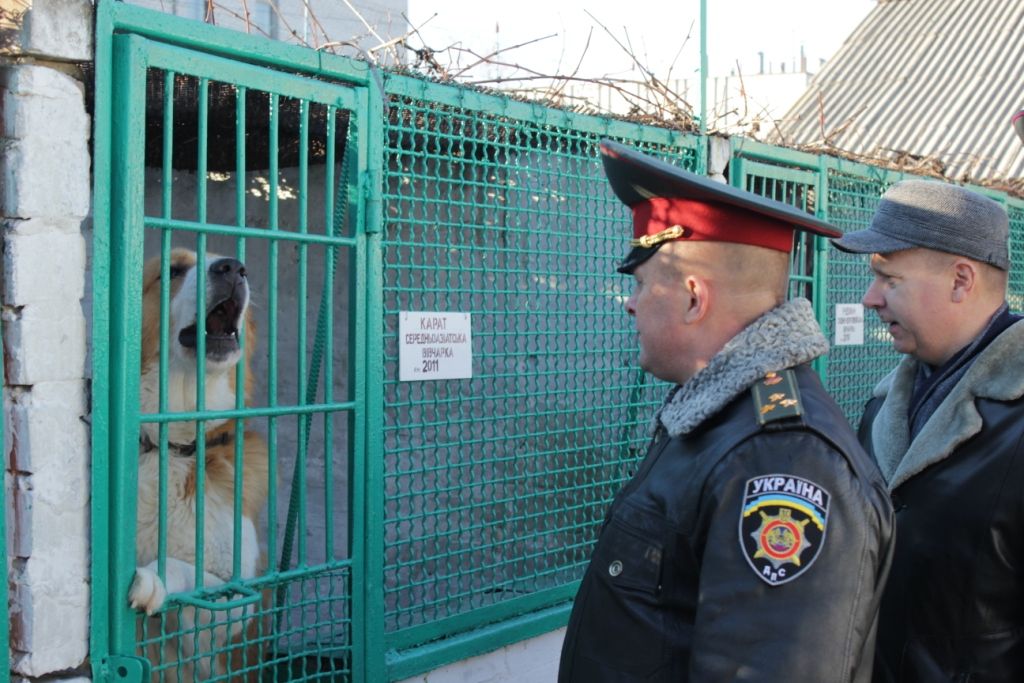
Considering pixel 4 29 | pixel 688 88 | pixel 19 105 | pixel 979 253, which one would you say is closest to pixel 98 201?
pixel 19 105

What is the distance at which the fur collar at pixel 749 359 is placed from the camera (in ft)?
5.66

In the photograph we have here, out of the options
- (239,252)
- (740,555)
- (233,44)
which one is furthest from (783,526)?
(233,44)

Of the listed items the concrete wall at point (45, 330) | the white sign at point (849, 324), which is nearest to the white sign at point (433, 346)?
the concrete wall at point (45, 330)

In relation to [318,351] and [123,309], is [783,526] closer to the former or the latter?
[123,309]

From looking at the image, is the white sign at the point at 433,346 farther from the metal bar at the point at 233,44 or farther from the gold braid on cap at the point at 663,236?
the gold braid on cap at the point at 663,236

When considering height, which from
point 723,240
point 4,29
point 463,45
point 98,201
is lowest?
point 723,240

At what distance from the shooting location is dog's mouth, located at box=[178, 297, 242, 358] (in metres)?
3.54

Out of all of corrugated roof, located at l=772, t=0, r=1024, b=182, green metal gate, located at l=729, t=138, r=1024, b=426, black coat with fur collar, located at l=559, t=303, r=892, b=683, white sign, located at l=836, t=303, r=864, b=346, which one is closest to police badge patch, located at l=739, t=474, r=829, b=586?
black coat with fur collar, located at l=559, t=303, r=892, b=683

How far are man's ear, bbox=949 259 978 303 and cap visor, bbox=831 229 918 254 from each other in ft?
0.40

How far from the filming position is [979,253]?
2.50 meters

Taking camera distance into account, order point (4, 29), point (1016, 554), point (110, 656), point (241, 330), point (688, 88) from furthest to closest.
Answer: point (688, 88) < point (241, 330) < point (110, 656) < point (4, 29) < point (1016, 554)

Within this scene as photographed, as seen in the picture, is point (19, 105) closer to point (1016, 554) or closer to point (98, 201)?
point (98, 201)

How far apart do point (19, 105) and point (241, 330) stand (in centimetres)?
129

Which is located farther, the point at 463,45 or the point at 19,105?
the point at 463,45
